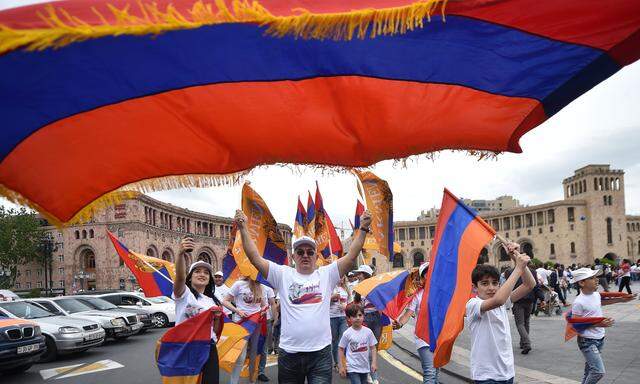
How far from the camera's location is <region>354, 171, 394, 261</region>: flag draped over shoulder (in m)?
6.27

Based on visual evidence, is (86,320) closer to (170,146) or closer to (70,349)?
(70,349)

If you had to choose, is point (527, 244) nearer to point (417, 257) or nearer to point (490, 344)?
point (417, 257)

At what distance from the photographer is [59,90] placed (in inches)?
123

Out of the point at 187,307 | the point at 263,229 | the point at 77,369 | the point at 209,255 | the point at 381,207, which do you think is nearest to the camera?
the point at 187,307

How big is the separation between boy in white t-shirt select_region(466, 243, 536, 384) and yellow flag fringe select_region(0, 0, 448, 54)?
6.95 ft

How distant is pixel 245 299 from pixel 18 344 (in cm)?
543

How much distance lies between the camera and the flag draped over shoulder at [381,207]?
20.6ft

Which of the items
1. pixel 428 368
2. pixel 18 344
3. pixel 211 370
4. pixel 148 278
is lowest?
pixel 18 344

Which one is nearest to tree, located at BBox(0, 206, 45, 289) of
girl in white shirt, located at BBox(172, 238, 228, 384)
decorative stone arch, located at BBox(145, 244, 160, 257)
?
decorative stone arch, located at BBox(145, 244, 160, 257)

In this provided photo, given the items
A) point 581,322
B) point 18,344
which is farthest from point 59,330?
point 581,322

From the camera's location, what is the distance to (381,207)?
21.4 ft

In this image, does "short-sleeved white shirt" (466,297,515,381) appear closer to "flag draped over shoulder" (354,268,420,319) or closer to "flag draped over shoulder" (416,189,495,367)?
"flag draped over shoulder" (416,189,495,367)

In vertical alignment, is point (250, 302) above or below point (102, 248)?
above

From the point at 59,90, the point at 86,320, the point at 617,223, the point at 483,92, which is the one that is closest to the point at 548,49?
the point at 483,92
